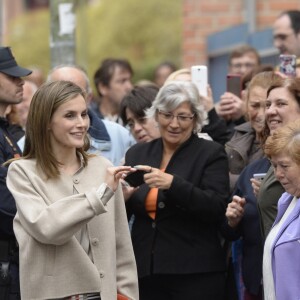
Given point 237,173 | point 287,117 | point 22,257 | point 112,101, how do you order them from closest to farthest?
point 22,257
point 287,117
point 237,173
point 112,101

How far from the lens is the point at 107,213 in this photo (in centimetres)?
595

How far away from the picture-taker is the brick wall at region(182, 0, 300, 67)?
1346cm

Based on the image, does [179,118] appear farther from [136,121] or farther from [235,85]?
[235,85]

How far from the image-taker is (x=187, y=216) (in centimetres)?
693

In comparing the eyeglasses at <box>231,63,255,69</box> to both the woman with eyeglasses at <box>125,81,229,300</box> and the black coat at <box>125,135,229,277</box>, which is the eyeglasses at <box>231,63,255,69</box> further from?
the black coat at <box>125,135,229,277</box>

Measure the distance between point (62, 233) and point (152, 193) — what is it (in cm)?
147

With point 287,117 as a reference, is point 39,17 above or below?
below

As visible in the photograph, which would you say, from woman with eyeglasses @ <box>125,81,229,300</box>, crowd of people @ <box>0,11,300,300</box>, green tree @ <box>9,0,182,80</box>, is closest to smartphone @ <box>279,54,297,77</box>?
crowd of people @ <box>0,11,300,300</box>

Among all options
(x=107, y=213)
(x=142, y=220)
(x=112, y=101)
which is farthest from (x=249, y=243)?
(x=112, y=101)

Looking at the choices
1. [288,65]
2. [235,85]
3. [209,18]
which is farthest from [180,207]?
[209,18]

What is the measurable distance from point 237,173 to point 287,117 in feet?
2.95

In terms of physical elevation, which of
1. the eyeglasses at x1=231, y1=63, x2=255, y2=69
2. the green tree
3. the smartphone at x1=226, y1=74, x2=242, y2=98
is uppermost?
the smartphone at x1=226, y1=74, x2=242, y2=98

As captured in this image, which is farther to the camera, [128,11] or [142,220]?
[128,11]

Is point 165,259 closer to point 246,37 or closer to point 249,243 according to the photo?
point 249,243
